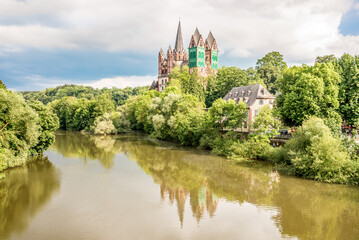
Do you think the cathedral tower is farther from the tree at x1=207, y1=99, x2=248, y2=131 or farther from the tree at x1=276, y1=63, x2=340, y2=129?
the tree at x1=276, y1=63, x2=340, y2=129

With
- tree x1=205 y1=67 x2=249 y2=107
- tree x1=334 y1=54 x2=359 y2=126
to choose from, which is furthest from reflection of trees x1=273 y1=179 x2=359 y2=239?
tree x1=205 y1=67 x2=249 y2=107

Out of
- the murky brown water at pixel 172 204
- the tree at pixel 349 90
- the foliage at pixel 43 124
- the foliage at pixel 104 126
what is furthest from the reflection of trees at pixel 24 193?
the foliage at pixel 104 126

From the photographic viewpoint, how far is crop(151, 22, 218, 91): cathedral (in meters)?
102

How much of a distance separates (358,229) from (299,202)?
4.22 metres

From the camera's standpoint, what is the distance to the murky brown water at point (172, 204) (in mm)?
15602

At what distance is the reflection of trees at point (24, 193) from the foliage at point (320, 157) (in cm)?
1978

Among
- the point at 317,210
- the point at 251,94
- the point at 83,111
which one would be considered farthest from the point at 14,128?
the point at 83,111

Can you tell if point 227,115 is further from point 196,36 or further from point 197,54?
point 196,36

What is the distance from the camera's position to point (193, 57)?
4028 inches

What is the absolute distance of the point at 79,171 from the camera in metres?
28.9

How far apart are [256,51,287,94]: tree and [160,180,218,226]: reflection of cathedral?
2110 inches

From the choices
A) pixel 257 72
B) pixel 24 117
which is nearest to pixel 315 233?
pixel 24 117

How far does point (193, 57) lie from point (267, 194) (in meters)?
85.1

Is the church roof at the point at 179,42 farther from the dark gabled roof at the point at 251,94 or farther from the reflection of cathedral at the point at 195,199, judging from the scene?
the reflection of cathedral at the point at 195,199
